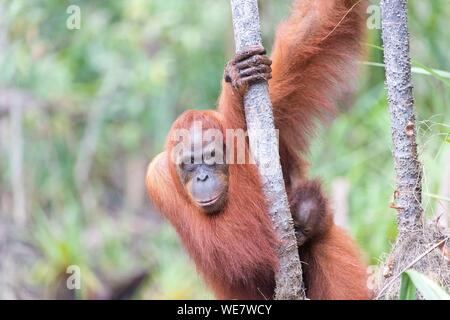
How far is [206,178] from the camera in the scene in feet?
14.4

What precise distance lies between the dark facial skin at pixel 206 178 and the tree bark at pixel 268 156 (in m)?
0.41

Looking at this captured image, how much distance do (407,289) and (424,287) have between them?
0.15 metres

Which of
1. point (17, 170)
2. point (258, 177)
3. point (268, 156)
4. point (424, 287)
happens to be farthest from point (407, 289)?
point (17, 170)

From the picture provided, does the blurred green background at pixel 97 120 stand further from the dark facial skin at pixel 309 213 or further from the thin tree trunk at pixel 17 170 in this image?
the dark facial skin at pixel 309 213

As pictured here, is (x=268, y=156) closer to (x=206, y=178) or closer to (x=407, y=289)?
(x=206, y=178)

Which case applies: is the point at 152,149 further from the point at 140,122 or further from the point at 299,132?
the point at 299,132

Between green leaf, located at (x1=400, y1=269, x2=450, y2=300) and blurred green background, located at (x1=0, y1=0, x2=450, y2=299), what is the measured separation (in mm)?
4512

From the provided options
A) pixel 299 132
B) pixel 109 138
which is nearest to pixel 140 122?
pixel 109 138

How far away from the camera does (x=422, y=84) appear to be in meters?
7.71

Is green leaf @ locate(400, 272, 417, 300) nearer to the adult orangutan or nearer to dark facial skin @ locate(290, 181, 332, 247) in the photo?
the adult orangutan

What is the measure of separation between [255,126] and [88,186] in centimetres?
748

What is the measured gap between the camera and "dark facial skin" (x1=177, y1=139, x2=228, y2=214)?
439 centimetres

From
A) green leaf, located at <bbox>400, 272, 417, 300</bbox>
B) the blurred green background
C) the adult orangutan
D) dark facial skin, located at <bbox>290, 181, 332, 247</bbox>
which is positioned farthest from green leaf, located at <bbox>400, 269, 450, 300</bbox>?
the blurred green background
